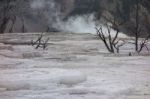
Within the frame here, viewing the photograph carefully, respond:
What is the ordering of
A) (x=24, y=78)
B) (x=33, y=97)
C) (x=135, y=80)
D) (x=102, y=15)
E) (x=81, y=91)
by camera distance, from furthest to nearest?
(x=102, y=15) → (x=135, y=80) → (x=24, y=78) → (x=81, y=91) → (x=33, y=97)

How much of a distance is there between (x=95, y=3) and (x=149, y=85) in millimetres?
29468

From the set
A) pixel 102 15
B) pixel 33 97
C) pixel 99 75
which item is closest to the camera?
pixel 33 97

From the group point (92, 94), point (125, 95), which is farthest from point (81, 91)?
point (125, 95)

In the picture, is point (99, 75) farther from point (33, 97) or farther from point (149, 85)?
point (33, 97)

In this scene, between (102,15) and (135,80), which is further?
(102,15)

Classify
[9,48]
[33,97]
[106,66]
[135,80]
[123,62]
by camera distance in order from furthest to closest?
[9,48] < [123,62] < [106,66] < [135,80] < [33,97]

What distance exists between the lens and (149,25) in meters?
34.1

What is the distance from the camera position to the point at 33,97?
8.27 m

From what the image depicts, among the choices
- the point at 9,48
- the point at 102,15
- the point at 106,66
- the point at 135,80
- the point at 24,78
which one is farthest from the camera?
the point at 102,15

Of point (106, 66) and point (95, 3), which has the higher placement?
point (95, 3)

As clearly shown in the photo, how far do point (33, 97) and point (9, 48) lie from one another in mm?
11133

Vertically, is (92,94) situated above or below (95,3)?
below

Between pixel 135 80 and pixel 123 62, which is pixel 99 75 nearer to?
pixel 135 80

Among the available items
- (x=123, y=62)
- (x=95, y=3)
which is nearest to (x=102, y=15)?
(x=95, y=3)
